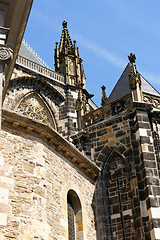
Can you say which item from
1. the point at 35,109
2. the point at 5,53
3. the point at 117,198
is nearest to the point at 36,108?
the point at 35,109

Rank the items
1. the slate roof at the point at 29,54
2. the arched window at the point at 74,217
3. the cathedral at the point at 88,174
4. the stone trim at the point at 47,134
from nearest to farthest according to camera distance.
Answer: the cathedral at the point at 88,174 < the stone trim at the point at 47,134 < the arched window at the point at 74,217 < the slate roof at the point at 29,54

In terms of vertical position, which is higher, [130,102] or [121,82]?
[121,82]

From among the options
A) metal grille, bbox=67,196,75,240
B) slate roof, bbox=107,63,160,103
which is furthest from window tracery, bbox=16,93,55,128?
metal grille, bbox=67,196,75,240

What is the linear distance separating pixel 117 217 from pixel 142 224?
1.17 meters

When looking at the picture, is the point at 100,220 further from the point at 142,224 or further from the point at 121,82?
the point at 121,82

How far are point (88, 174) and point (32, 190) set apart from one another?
3741 millimetres

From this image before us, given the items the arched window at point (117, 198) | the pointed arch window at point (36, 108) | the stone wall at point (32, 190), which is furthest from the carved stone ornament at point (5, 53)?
the pointed arch window at point (36, 108)

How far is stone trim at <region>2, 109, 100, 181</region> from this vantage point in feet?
35.1

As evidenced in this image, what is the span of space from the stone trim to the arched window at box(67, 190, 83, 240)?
1.04 metres

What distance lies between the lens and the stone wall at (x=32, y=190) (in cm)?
957

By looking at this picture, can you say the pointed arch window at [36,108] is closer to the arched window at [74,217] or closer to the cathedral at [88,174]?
the cathedral at [88,174]

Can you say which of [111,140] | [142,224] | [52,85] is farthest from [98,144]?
[52,85]

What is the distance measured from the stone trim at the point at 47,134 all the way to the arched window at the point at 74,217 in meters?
1.04

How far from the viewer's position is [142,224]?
12750 millimetres
